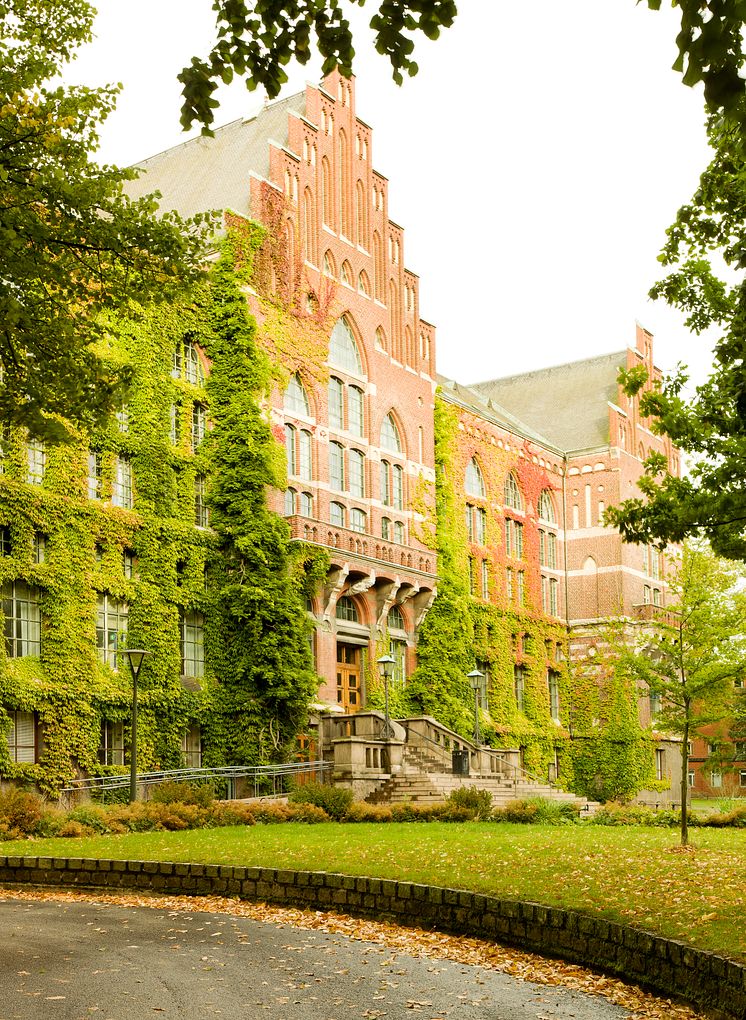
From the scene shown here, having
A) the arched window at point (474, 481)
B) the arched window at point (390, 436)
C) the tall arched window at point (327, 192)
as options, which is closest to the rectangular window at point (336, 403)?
the arched window at point (390, 436)

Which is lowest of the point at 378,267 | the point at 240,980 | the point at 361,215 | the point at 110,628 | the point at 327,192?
the point at 240,980

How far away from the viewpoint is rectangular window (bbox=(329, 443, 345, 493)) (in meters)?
38.7

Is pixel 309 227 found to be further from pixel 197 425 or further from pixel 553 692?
pixel 553 692

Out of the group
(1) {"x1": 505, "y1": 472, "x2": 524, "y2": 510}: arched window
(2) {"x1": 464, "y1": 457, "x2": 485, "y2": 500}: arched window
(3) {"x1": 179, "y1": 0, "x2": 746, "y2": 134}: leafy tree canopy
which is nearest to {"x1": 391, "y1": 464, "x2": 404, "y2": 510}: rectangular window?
(2) {"x1": 464, "y1": 457, "x2": 485, "y2": 500}: arched window

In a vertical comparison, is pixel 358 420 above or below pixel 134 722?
above

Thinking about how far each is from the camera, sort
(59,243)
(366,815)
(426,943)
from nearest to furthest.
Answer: (426,943) < (59,243) < (366,815)

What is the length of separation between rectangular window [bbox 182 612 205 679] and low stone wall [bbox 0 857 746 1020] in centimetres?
1579

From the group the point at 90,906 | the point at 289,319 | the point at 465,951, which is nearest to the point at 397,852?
the point at 90,906

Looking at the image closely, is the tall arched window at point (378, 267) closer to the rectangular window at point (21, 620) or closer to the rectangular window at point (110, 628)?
the rectangular window at point (110, 628)

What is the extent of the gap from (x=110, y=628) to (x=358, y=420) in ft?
42.9

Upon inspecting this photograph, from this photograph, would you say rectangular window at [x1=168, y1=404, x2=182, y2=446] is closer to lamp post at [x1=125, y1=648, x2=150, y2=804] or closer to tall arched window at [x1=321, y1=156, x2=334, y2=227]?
tall arched window at [x1=321, y1=156, x2=334, y2=227]

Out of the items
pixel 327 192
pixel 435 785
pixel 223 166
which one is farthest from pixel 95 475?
pixel 223 166

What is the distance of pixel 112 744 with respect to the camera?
98.7ft

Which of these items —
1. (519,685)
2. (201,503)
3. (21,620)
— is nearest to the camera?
(21,620)
